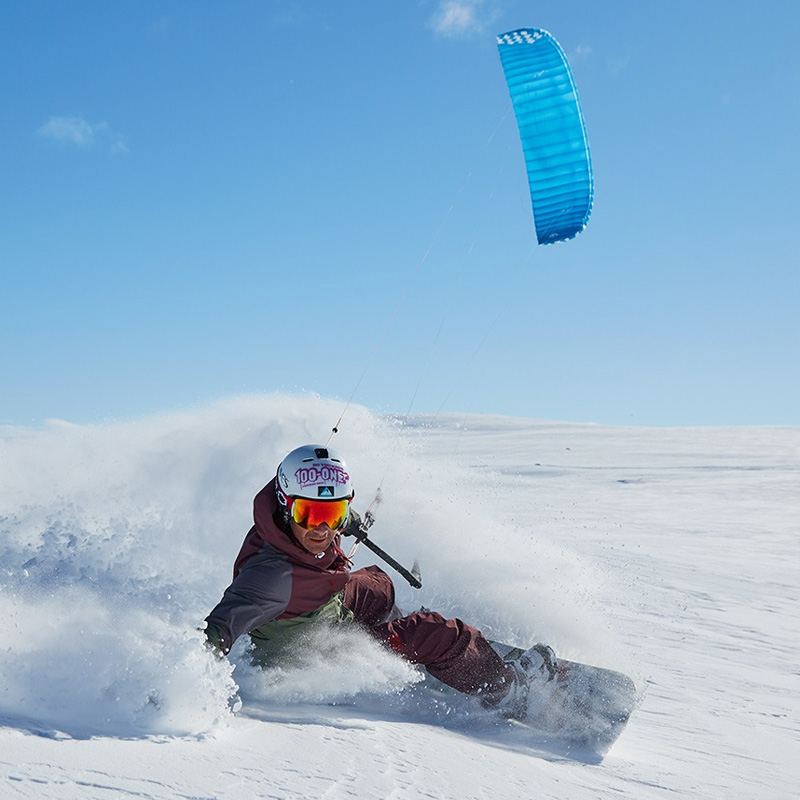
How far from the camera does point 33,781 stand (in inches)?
78.2

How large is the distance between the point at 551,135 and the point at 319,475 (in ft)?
15.5

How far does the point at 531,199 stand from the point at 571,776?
17.4 feet

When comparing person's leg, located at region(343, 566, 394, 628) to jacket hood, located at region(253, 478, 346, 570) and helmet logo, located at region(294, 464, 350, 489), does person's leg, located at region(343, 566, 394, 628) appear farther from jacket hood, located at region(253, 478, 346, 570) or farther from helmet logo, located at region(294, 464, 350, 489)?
helmet logo, located at region(294, 464, 350, 489)

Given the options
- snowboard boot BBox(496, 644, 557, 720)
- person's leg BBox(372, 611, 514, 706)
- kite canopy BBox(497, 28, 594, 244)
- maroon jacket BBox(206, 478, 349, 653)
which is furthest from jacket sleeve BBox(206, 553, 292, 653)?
kite canopy BBox(497, 28, 594, 244)

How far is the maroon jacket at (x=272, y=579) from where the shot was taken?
128 inches

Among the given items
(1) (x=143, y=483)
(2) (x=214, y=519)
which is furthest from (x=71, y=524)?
(1) (x=143, y=483)

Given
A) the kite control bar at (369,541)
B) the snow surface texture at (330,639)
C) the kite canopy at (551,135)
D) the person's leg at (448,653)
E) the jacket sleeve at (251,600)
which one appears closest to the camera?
the snow surface texture at (330,639)

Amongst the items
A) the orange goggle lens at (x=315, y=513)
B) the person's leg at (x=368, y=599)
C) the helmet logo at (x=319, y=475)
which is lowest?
the person's leg at (x=368, y=599)

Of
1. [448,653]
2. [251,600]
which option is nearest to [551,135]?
[448,653]

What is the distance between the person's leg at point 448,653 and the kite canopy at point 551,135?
4351 millimetres

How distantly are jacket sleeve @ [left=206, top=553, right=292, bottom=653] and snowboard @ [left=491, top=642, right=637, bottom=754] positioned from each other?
57.5 inches

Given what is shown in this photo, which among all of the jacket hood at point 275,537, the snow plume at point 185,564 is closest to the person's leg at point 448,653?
the snow plume at point 185,564

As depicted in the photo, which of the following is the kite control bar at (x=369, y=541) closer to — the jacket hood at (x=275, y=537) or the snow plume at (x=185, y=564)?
the jacket hood at (x=275, y=537)

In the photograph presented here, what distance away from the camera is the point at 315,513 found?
11.9 feet
